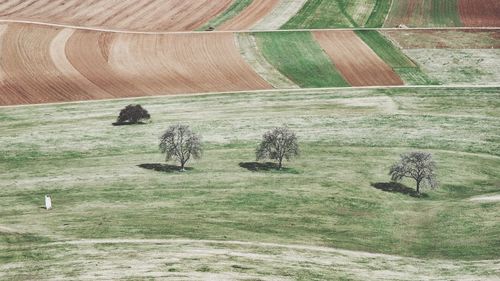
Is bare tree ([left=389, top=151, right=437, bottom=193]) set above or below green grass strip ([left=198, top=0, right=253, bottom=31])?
below

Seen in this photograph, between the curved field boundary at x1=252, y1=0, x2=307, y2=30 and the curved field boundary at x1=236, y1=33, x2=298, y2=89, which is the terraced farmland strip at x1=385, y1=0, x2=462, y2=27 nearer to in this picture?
the curved field boundary at x1=252, y1=0, x2=307, y2=30

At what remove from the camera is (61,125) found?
6531 cm

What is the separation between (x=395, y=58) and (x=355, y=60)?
4.82 metres

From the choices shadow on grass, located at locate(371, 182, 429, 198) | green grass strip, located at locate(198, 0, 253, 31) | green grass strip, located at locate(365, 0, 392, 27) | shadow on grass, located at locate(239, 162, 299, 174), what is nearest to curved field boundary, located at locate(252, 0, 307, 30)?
green grass strip, located at locate(198, 0, 253, 31)

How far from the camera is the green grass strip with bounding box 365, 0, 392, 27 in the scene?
103 m

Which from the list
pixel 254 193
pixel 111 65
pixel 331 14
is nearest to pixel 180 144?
pixel 254 193

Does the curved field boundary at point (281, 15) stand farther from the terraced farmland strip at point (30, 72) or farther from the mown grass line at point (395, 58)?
the terraced farmland strip at point (30, 72)

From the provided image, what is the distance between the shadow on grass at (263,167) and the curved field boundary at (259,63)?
25.0m

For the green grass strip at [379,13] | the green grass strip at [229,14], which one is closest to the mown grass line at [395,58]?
the green grass strip at [379,13]

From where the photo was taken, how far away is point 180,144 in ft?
172

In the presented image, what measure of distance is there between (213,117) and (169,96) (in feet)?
28.3

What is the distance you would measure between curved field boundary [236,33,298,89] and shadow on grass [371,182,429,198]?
29.1 metres

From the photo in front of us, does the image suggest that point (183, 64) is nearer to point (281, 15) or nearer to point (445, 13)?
point (281, 15)

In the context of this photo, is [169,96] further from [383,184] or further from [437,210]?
[437,210]
